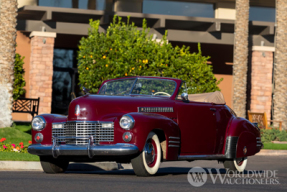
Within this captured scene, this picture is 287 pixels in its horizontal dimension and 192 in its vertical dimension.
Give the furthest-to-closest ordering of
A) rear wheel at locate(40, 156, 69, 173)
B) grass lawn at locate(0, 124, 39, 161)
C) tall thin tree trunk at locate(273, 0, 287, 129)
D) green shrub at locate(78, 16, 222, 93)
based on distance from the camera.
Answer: tall thin tree trunk at locate(273, 0, 287, 129), green shrub at locate(78, 16, 222, 93), grass lawn at locate(0, 124, 39, 161), rear wheel at locate(40, 156, 69, 173)

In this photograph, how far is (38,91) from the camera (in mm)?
27922

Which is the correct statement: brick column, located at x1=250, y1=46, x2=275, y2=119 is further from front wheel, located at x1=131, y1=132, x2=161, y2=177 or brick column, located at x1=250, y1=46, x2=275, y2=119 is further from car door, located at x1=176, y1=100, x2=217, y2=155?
front wheel, located at x1=131, y1=132, x2=161, y2=177

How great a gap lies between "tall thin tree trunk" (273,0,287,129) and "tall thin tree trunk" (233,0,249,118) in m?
1.46

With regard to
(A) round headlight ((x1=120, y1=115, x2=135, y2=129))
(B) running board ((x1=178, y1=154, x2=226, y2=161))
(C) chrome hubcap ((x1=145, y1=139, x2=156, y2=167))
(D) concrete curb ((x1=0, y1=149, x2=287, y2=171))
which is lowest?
(D) concrete curb ((x1=0, y1=149, x2=287, y2=171))

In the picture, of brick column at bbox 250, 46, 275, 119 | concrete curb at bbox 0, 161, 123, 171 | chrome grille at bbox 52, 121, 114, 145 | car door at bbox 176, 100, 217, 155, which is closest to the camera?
chrome grille at bbox 52, 121, 114, 145

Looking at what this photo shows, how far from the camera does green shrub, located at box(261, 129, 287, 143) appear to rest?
866 inches

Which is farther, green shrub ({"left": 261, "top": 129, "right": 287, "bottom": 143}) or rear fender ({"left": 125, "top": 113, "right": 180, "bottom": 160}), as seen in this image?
green shrub ({"left": 261, "top": 129, "right": 287, "bottom": 143})

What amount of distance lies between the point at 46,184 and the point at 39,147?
1.74 metres

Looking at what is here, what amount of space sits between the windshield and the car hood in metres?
0.62

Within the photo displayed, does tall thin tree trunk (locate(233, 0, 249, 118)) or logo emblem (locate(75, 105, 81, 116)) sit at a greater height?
tall thin tree trunk (locate(233, 0, 249, 118))

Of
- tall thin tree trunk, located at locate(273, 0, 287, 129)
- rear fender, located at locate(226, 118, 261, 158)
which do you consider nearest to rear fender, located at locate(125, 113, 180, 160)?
rear fender, located at locate(226, 118, 261, 158)

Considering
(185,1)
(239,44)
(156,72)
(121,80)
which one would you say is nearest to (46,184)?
(121,80)

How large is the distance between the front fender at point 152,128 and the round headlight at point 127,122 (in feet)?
0.19

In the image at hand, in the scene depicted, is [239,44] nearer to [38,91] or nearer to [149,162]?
[38,91]
